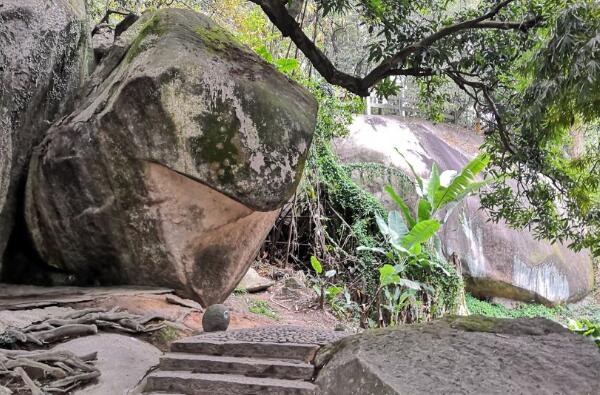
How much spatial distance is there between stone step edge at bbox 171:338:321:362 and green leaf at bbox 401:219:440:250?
18.1ft

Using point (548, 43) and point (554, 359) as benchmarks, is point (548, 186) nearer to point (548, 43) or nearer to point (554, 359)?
point (548, 43)

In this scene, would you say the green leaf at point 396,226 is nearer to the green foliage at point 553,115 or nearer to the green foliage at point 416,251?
the green foliage at point 416,251

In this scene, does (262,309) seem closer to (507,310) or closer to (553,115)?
(553,115)

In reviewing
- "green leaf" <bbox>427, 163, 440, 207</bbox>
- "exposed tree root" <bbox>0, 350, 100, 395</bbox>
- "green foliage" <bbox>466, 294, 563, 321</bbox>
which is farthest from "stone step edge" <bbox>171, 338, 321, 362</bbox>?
"green foliage" <bbox>466, 294, 563, 321</bbox>

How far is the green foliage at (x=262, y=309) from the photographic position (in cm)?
771

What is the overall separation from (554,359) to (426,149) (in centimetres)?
1205

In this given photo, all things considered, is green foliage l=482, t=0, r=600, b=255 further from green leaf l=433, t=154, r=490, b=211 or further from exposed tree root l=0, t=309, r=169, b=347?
exposed tree root l=0, t=309, r=169, b=347

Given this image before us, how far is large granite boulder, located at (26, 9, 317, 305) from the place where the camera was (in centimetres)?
467

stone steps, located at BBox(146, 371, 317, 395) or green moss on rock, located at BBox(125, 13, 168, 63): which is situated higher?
green moss on rock, located at BBox(125, 13, 168, 63)

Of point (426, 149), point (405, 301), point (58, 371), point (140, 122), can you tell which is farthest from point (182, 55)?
point (426, 149)

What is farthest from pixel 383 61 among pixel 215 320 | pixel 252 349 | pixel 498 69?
pixel 252 349

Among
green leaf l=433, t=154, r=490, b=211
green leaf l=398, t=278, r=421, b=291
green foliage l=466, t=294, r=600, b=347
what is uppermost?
green leaf l=433, t=154, r=490, b=211

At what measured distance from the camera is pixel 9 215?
5555mm

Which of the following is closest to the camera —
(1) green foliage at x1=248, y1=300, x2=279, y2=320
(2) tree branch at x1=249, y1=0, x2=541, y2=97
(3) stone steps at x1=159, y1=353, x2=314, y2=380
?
(3) stone steps at x1=159, y1=353, x2=314, y2=380
